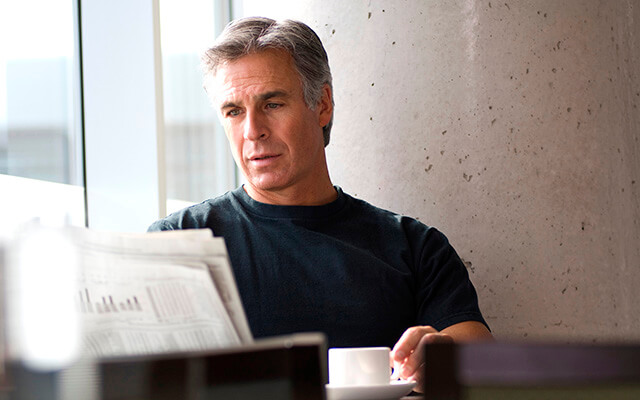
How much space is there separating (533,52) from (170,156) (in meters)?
1.32

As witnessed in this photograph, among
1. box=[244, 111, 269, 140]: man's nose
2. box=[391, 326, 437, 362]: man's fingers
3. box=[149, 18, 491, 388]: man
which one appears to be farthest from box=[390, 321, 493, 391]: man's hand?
box=[244, 111, 269, 140]: man's nose

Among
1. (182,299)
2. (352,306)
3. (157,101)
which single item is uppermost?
(157,101)

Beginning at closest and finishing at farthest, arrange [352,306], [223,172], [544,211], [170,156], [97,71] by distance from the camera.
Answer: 1. [352,306]
2. [544,211]
3. [97,71]
4. [170,156]
5. [223,172]

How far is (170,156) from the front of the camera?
9.09 ft

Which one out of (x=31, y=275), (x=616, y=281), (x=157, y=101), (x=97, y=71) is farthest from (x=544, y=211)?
(x=31, y=275)

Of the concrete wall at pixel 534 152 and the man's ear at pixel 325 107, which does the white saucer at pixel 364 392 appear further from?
the man's ear at pixel 325 107

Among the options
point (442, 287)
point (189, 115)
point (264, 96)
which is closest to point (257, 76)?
point (264, 96)

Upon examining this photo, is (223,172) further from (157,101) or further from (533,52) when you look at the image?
(533,52)

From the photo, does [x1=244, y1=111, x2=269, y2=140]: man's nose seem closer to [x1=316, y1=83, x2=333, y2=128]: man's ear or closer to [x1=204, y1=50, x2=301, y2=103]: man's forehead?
[x1=204, y1=50, x2=301, y2=103]: man's forehead

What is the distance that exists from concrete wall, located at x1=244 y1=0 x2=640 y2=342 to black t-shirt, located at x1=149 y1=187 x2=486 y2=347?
0.15 m

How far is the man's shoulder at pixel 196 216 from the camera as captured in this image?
6.60ft

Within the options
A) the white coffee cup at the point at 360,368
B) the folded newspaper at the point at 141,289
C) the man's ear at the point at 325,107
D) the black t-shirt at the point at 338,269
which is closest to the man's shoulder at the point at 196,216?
the black t-shirt at the point at 338,269

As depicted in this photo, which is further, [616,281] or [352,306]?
[616,281]

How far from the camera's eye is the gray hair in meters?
2.09
